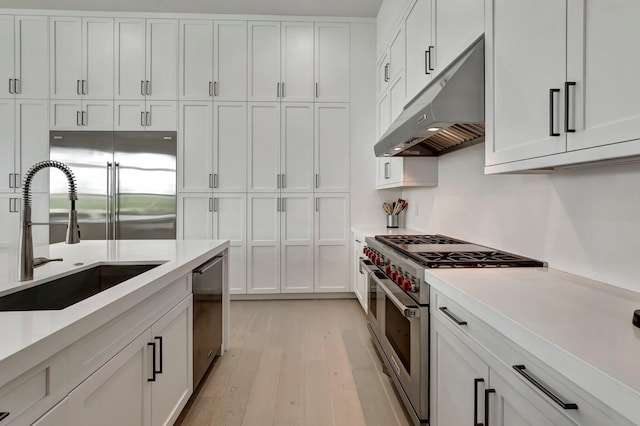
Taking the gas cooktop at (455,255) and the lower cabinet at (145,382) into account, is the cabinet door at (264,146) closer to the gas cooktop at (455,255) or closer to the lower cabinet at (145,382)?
the gas cooktop at (455,255)

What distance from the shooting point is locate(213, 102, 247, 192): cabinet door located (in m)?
4.04

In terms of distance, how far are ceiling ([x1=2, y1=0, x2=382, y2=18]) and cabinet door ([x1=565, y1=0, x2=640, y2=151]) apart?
3274mm

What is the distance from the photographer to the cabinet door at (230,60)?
4.00 m

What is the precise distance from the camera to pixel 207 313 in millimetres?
2221

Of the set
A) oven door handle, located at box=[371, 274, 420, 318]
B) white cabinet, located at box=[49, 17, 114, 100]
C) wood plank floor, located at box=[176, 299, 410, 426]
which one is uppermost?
white cabinet, located at box=[49, 17, 114, 100]

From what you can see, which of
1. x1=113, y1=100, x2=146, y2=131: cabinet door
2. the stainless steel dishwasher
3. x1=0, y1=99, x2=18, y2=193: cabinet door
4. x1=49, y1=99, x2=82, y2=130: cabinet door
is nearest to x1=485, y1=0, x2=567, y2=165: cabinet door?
the stainless steel dishwasher

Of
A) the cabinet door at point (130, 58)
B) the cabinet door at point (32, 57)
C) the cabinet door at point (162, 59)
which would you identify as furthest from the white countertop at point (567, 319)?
the cabinet door at point (32, 57)

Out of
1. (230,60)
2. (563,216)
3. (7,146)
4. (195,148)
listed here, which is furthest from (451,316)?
(7,146)

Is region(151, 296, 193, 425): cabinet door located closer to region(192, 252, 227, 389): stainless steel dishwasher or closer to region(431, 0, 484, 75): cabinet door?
region(192, 252, 227, 389): stainless steel dishwasher

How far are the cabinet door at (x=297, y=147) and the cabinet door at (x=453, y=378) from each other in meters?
2.79

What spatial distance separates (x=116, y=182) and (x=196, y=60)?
A: 5.54 ft

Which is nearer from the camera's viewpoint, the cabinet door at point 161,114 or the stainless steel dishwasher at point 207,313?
the stainless steel dishwasher at point 207,313

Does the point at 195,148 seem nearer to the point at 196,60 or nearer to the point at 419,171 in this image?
the point at 196,60

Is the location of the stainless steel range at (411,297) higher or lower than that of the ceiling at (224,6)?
lower
